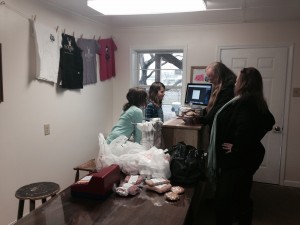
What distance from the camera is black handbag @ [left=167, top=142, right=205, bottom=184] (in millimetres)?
1826

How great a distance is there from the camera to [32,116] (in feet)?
8.70

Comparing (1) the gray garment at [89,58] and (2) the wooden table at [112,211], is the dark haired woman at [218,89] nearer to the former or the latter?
(2) the wooden table at [112,211]

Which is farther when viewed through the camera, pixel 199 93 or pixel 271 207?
pixel 271 207

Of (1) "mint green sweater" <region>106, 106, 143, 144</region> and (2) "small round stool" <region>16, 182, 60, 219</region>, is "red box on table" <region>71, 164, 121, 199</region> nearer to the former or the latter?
(2) "small round stool" <region>16, 182, 60, 219</region>

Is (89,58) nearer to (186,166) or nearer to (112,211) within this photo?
(186,166)

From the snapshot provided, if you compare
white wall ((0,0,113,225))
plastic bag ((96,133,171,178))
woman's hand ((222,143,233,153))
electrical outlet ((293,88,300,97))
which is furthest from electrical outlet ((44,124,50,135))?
electrical outlet ((293,88,300,97))

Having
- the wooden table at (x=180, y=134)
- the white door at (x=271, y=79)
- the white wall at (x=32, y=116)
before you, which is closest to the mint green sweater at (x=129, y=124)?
the wooden table at (x=180, y=134)

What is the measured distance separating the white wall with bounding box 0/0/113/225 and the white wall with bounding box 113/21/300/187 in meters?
0.75

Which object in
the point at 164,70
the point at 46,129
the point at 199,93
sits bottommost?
the point at 46,129

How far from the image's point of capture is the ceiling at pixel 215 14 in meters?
2.82

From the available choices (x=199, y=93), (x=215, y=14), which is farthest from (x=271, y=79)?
(x=199, y=93)

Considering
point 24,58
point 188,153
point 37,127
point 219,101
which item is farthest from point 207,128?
point 24,58

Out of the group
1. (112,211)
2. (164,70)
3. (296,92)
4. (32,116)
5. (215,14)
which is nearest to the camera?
(112,211)

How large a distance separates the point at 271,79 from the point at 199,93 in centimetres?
141
